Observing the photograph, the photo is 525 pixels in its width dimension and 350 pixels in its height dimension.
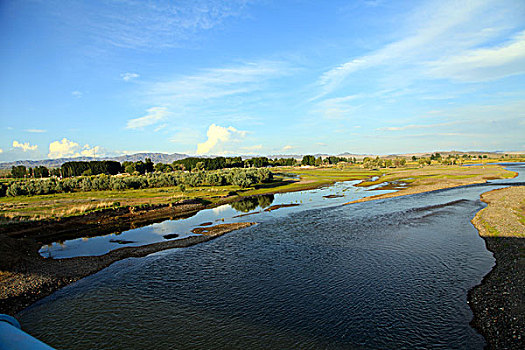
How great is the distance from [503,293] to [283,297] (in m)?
12.0

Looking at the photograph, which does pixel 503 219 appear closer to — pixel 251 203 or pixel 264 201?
pixel 264 201

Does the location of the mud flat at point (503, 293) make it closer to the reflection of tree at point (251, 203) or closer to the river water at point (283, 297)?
the river water at point (283, 297)

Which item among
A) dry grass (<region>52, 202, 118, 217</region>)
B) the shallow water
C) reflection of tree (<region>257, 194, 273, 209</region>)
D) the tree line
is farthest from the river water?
the tree line

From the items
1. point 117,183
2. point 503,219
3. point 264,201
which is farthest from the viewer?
point 117,183

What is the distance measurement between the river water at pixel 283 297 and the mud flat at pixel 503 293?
22.8 inches

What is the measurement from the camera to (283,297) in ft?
56.9

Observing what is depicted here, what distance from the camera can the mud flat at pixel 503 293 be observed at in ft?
41.8

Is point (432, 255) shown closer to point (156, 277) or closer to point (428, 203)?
point (156, 277)

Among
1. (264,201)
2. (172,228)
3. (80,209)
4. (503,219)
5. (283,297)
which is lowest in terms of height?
(283,297)

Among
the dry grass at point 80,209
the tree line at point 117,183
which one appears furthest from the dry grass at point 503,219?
the tree line at point 117,183

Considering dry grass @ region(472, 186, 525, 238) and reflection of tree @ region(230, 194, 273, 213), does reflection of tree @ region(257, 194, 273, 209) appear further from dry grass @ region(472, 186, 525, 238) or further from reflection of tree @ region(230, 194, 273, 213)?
dry grass @ region(472, 186, 525, 238)

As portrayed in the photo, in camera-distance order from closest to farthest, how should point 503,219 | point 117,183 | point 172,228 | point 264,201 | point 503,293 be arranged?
point 503,293 < point 503,219 < point 172,228 < point 264,201 < point 117,183

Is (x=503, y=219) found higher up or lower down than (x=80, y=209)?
lower down

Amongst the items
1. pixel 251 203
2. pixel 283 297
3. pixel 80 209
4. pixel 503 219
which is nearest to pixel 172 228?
pixel 80 209
